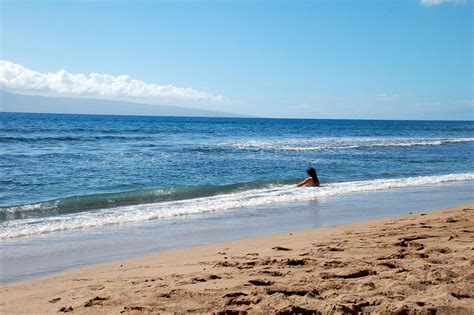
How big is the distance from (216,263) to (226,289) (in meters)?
1.34

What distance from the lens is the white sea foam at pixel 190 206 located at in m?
10.1

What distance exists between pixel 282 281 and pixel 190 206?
7.64m

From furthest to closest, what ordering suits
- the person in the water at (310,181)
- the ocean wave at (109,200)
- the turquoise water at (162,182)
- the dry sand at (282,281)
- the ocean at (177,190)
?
the person in the water at (310,181) < the ocean wave at (109,200) < the turquoise water at (162,182) < the ocean at (177,190) < the dry sand at (282,281)

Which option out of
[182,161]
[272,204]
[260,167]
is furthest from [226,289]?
[182,161]

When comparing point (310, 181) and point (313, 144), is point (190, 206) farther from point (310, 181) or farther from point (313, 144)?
point (313, 144)

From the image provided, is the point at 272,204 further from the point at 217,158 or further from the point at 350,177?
the point at 217,158

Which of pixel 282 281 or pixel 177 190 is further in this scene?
pixel 177 190

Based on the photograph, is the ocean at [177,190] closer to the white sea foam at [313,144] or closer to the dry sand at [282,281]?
the dry sand at [282,281]

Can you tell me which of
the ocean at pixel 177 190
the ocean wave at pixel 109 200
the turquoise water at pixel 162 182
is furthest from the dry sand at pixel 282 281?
the ocean wave at pixel 109 200

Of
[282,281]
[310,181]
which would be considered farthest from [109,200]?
[282,281]

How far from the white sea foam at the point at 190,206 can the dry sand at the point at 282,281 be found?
3536 mm

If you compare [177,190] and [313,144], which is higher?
[313,144]

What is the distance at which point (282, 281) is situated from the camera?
522 cm

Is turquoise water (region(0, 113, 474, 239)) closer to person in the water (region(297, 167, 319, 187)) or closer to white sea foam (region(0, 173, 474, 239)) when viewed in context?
white sea foam (region(0, 173, 474, 239))
